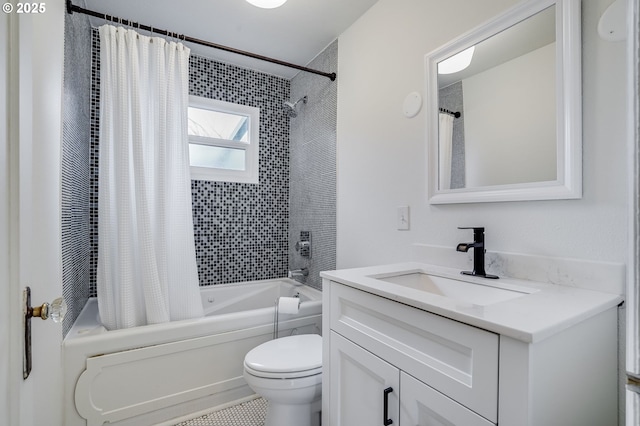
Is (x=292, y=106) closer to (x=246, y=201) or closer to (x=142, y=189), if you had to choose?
(x=246, y=201)

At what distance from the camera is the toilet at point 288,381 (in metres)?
1.36

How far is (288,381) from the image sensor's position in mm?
1351

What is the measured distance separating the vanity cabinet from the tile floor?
2.54 ft

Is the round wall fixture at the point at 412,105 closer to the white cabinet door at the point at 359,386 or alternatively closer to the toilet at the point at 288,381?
the white cabinet door at the point at 359,386

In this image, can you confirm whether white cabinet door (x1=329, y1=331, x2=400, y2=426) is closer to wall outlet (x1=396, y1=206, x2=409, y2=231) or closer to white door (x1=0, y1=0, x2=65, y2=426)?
wall outlet (x1=396, y1=206, x2=409, y2=231)

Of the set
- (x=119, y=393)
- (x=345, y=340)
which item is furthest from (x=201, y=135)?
(x=345, y=340)

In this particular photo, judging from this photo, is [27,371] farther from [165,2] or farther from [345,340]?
[165,2]

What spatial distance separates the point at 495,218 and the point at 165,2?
2258 mm

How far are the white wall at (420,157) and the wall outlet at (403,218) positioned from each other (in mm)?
30

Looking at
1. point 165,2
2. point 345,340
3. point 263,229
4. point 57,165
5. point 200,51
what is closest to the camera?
point 345,340

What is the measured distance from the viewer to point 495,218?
4.00 ft

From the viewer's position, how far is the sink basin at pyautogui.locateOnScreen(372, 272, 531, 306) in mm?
1057

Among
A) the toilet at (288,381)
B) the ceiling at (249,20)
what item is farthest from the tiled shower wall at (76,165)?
the toilet at (288,381)

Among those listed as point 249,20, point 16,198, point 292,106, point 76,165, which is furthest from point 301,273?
point 16,198
